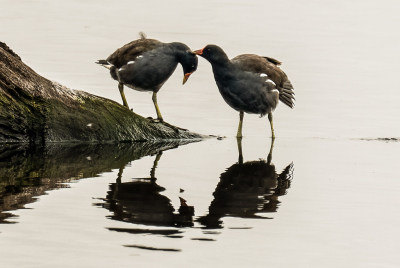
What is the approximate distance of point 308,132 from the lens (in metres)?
14.5

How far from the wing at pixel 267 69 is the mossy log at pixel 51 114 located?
7.02 ft

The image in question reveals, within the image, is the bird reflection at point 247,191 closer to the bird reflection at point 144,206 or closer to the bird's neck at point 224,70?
the bird reflection at point 144,206

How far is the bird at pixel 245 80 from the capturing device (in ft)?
41.5

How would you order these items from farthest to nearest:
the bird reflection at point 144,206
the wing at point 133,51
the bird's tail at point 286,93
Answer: the bird's tail at point 286,93 < the wing at point 133,51 < the bird reflection at point 144,206

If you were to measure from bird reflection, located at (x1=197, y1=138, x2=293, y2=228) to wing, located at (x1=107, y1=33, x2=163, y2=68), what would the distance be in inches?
133

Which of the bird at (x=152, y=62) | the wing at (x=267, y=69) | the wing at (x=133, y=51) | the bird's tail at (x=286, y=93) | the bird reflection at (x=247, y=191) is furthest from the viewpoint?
the bird's tail at (x=286, y=93)

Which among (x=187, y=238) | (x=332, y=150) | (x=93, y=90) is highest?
(x=93, y=90)

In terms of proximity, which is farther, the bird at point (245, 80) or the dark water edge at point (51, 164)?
Answer: the bird at point (245, 80)

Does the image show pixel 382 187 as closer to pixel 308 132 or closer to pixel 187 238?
pixel 187 238

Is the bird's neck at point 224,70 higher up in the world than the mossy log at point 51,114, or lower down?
higher up

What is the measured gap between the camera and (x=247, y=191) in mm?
8523

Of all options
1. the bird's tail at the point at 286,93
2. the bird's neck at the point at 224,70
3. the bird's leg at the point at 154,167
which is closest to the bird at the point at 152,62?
the bird's neck at the point at 224,70

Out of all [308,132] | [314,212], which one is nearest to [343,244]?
[314,212]

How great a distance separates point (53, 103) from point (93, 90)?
5092mm
